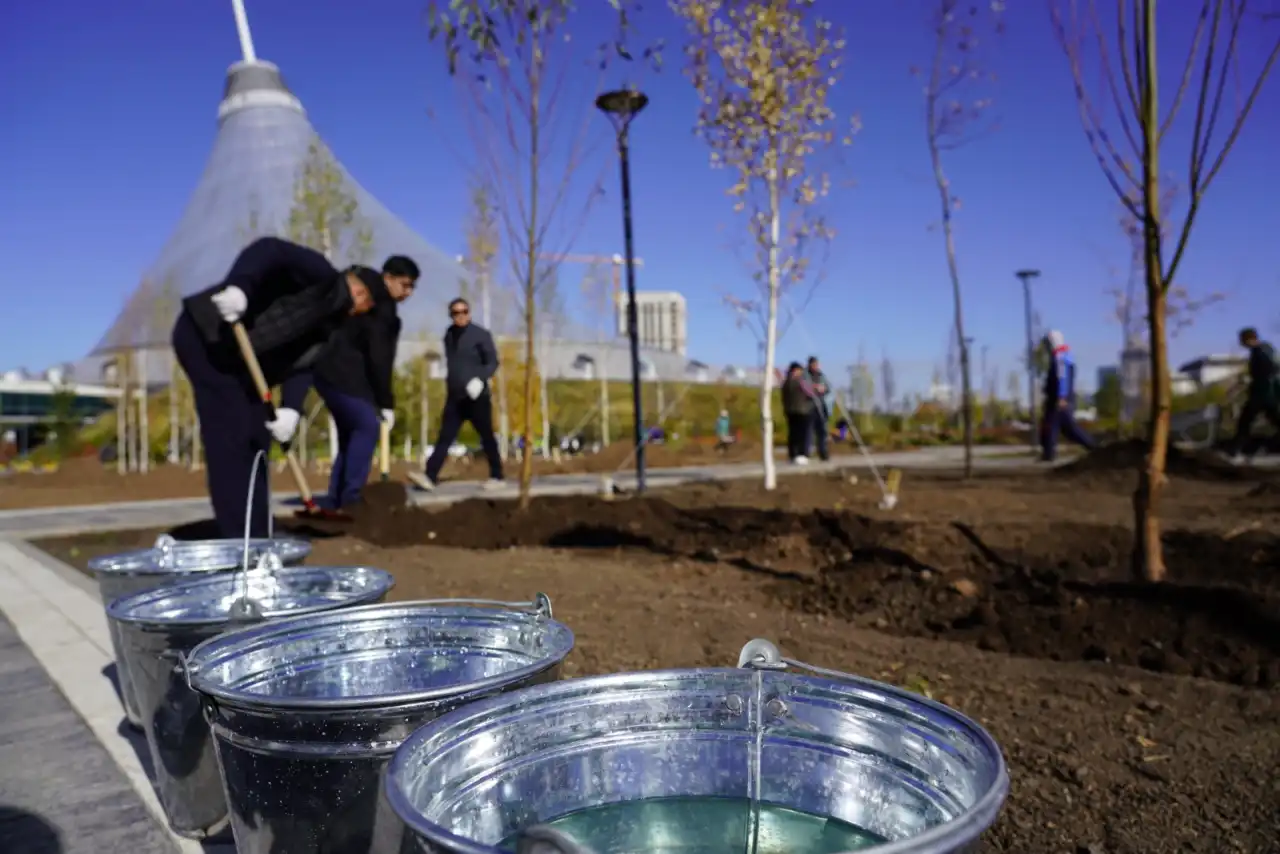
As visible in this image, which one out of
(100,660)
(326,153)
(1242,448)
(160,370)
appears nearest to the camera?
(100,660)

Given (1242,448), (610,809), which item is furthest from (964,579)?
(1242,448)

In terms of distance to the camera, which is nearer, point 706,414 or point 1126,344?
point 1126,344

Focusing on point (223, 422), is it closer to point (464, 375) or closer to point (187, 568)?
point (187, 568)

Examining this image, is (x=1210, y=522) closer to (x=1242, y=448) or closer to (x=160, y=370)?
(x=1242, y=448)

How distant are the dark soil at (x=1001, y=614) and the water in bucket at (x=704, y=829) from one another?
0.80 m

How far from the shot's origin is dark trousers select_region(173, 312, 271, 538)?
4.12m

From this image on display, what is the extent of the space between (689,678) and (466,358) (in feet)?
24.4

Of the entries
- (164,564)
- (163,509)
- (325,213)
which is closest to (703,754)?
(164,564)

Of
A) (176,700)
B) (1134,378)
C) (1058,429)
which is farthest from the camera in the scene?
(1134,378)

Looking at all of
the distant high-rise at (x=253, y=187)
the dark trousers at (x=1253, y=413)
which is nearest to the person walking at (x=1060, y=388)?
the dark trousers at (x=1253, y=413)

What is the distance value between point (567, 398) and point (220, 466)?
29.9 metres

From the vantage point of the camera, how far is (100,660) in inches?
151

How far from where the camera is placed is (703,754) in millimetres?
1425

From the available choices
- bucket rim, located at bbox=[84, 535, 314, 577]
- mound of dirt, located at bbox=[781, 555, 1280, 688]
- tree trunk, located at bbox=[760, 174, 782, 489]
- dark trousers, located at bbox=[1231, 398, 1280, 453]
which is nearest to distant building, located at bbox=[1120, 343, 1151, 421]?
dark trousers, located at bbox=[1231, 398, 1280, 453]
